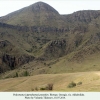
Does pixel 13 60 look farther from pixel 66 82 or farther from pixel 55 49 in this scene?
pixel 66 82

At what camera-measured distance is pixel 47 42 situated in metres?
134

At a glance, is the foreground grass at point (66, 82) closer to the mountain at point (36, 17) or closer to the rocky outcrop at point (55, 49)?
the rocky outcrop at point (55, 49)

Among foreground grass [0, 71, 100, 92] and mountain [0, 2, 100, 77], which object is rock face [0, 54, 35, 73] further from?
foreground grass [0, 71, 100, 92]

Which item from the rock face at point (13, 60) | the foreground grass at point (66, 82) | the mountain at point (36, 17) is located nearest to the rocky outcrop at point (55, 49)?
the rock face at point (13, 60)

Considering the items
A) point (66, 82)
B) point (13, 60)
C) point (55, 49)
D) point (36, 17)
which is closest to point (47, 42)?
point (55, 49)

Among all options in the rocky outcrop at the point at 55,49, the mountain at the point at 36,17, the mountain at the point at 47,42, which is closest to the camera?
the mountain at the point at 47,42

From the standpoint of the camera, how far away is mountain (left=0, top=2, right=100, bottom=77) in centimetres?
7256

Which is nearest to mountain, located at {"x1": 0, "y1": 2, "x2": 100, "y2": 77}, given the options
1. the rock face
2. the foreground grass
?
the rock face

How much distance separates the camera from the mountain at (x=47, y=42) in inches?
2857

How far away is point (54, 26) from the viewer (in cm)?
15725

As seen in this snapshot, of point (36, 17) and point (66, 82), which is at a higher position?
point (36, 17)

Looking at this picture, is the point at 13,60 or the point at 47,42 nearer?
the point at 13,60

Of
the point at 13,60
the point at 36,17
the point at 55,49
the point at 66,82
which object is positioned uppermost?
the point at 36,17

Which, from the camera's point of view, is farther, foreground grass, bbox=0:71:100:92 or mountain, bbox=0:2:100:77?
mountain, bbox=0:2:100:77
